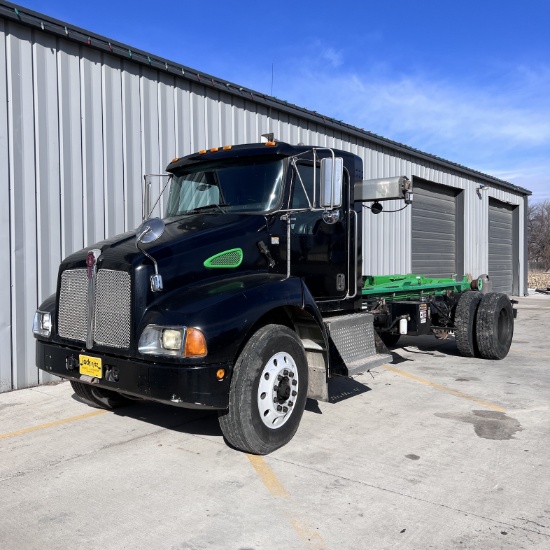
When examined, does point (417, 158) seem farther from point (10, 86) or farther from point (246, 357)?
point (246, 357)

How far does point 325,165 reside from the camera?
4.77 m

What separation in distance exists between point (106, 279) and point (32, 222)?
11.2 ft

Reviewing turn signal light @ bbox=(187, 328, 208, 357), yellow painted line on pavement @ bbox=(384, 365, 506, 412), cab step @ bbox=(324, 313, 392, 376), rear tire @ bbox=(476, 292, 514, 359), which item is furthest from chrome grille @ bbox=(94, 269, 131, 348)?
rear tire @ bbox=(476, 292, 514, 359)

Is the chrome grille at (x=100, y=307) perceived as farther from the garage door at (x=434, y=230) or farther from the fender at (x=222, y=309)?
the garage door at (x=434, y=230)

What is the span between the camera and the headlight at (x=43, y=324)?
480 cm

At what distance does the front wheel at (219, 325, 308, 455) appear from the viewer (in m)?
4.18

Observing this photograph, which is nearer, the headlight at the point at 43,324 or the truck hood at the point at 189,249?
the truck hood at the point at 189,249

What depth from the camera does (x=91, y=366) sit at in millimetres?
4316

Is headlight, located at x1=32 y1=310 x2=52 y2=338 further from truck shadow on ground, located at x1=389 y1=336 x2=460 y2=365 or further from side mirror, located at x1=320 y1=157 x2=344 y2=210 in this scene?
truck shadow on ground, located at x1=389 y1=336 x2=460 y2=365

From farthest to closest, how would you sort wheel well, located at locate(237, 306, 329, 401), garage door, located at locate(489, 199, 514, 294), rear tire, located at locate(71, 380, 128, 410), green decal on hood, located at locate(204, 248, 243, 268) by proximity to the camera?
garage door, located at locate(489, 199, 514, 294), rear tire, located at locate(71, 380, 128, 410), wheel well, located at locate(237, 306, 329, 401), green decal on hood, located at locate(204, 248, 243, 268)

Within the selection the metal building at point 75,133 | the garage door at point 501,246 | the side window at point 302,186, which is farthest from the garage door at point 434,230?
the side window at point 302,186

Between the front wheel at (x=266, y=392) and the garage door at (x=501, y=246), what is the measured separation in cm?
1854

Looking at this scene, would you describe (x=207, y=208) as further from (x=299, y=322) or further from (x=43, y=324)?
(x=43, y=324)

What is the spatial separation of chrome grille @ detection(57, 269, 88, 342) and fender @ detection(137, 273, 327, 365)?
0.70 m
